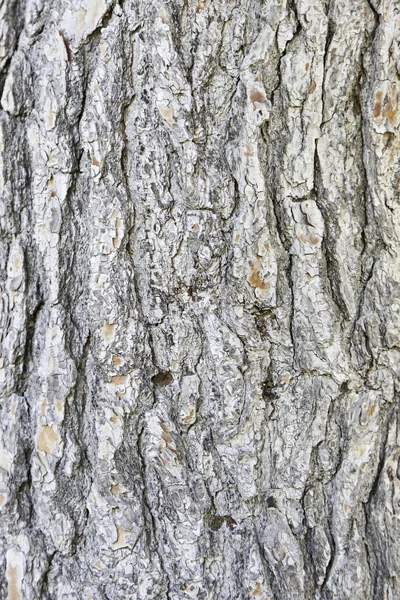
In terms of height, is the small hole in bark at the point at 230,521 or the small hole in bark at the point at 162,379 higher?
the small hole in bark at the point at 162,379

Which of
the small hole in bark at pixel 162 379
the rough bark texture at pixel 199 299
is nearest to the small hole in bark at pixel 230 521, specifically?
the rough bark texture at pixel 199 299

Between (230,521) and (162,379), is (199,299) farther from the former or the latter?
(230,521)

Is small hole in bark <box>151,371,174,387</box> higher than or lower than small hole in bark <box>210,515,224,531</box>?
higher

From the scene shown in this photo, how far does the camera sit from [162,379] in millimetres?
949

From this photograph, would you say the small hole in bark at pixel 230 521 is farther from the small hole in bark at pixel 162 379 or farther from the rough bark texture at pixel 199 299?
the small hole in bark at pixel 162 379

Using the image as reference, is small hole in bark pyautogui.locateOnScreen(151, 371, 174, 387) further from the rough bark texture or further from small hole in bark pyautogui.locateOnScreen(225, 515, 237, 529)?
small hole in bark pyautogui.locateOnScreen(225, 515, 237, 529)

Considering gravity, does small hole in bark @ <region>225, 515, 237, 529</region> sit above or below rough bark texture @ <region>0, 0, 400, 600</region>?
below

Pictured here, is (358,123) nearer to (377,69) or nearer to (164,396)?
(377,69)

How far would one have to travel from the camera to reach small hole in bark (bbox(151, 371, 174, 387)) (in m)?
0.95

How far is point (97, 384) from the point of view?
36.6 inches

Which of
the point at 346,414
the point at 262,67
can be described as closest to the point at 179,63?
the point at 262,67

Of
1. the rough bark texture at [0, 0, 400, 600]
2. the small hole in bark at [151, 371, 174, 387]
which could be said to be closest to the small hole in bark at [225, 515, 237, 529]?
the rough bark texture at [0, 0, 400, 600]

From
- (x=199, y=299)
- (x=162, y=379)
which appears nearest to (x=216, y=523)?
(x=162, y=379)

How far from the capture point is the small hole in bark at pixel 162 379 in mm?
947
